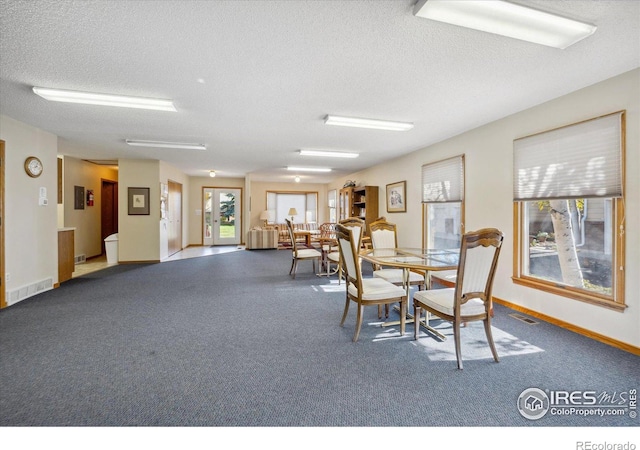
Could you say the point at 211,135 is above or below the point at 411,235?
above

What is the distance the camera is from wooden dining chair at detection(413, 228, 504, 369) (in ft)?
7.04

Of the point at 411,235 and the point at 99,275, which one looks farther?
the point at 411,235

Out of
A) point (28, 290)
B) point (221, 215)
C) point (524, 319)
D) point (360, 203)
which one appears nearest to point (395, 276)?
point (524, 319)

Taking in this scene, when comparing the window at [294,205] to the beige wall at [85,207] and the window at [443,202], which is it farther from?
the window at [443,202]

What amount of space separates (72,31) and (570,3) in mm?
3302

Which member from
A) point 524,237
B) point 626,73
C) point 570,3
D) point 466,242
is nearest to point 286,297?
point 466,242

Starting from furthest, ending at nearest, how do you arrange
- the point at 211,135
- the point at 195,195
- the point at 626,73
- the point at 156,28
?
the point at 195,195
the point at 211,135
the point at 626,73
the point at 156,28

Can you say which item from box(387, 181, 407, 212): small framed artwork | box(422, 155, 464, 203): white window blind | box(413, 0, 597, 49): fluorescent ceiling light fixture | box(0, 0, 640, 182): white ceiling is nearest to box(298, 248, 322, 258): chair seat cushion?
box(387, 181, 407, 212): small framed artwork

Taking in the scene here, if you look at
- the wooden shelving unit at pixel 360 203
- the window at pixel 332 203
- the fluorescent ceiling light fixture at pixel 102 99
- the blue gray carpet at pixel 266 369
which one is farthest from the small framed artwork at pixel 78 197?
the window at pixel 332 203

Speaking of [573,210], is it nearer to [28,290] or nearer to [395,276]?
[395,276]

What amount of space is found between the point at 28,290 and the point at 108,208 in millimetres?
4844

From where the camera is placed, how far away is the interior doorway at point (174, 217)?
305 inches
